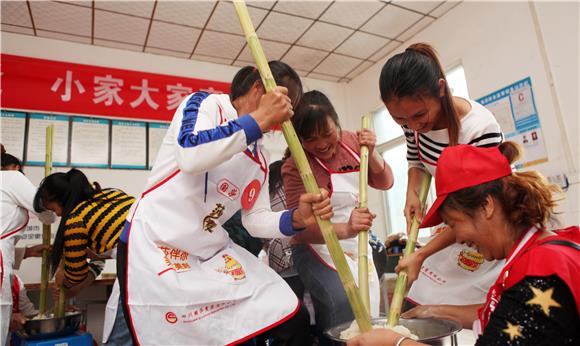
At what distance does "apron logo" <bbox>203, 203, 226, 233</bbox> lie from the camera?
1.20 m

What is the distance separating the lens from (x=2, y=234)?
8.02 ft

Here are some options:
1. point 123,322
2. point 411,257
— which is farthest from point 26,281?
point 411,257

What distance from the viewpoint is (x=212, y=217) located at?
122 cm

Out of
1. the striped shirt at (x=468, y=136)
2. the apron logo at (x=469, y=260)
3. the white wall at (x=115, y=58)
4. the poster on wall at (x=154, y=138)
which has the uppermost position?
the white wall at (x=115, y=58)

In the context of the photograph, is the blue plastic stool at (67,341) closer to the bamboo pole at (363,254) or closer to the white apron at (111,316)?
the white apron at (111,316)

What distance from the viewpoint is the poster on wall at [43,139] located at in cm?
386

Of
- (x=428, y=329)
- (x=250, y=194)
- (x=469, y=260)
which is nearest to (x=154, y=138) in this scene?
(x=250, y=194)

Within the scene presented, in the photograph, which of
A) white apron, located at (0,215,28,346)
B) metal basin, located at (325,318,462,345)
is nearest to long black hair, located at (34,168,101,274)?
white apron, located at (0,215,28,346)

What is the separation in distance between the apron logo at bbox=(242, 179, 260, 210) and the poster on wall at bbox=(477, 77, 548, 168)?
2.87 meters

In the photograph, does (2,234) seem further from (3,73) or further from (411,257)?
(411,257)

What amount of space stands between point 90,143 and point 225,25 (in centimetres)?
182

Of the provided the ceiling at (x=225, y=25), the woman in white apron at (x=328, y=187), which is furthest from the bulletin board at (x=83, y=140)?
the woman in white apron at (x=328, y=187)

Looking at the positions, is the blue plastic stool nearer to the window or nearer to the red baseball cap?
the red baseball cap

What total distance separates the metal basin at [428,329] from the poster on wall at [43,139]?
3681mm
